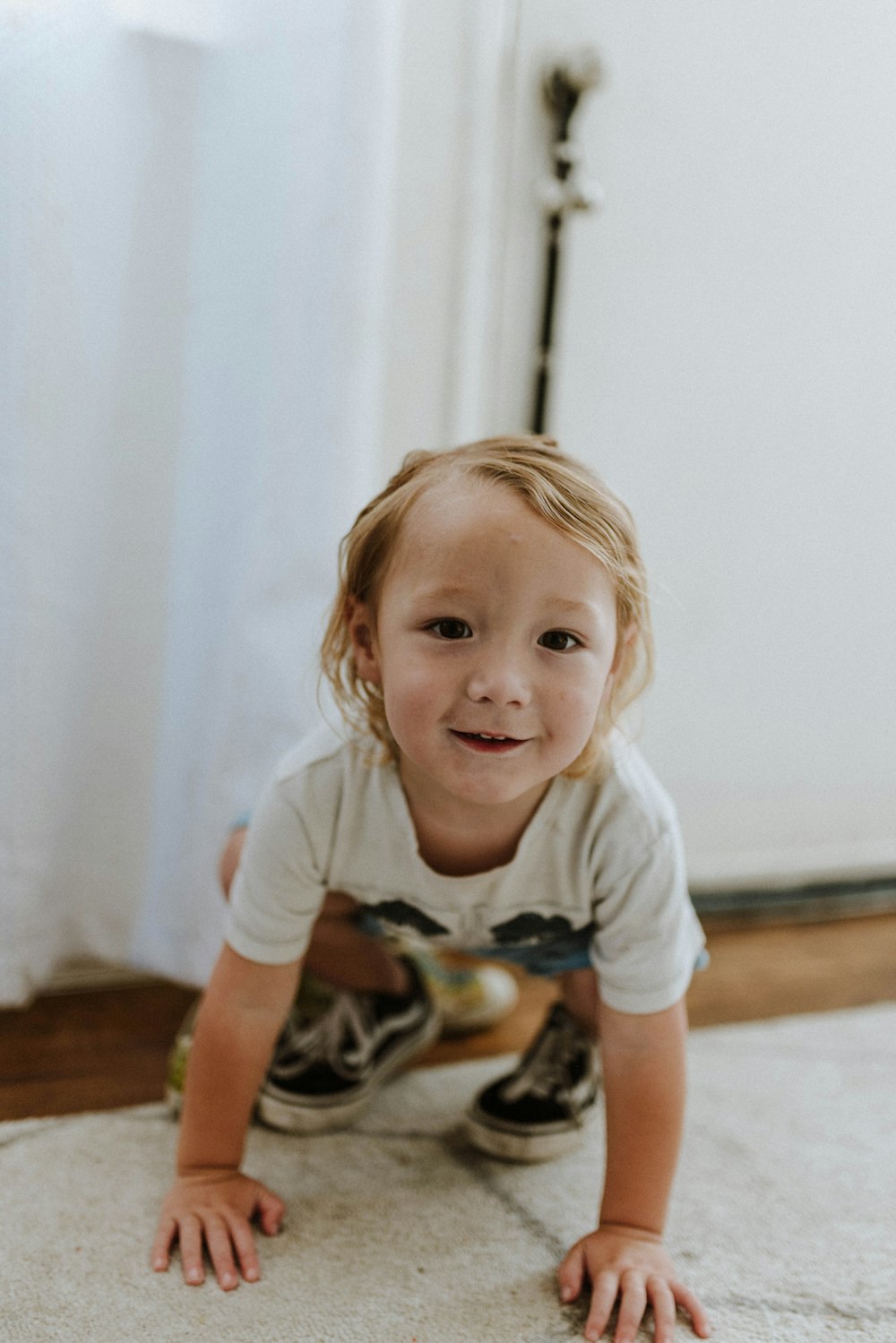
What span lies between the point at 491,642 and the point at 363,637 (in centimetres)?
13

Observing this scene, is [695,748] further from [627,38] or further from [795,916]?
[627,38]

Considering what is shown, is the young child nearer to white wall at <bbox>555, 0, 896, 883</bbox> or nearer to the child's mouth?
the child's mouth

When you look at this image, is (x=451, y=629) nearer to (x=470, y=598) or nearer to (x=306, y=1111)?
(x=470, y=598)

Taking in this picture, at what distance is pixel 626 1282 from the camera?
2.16 feet

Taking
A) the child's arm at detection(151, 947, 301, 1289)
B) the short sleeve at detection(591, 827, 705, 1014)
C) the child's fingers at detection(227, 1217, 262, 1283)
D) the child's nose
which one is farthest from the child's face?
the child's fingers at detection(227, 1217, 262, 1283)

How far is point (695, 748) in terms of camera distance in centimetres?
124

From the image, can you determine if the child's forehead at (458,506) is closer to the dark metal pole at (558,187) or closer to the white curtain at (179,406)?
the white curtain at (179,406)

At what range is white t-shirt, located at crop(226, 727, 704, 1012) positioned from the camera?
2.39ft

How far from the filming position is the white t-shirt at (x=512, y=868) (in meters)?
0.73

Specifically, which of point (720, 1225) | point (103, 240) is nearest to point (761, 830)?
point (720, 1225)

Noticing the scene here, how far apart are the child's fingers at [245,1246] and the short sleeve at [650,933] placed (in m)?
0.28

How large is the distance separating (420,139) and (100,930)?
80 cm

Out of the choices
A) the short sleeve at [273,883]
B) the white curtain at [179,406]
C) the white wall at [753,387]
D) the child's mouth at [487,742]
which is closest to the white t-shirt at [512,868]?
the short sleeve at [273,883]

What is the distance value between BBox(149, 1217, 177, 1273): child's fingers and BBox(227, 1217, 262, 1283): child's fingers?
0.04 meters
